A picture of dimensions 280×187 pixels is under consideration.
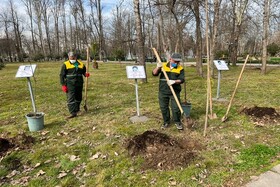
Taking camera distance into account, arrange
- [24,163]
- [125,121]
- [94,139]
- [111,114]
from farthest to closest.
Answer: [111,114] < [125,121] < [94,139] < [24,163]

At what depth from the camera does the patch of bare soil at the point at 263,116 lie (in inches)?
216

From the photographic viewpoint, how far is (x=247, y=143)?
175 inches

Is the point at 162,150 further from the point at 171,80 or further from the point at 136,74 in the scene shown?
the point at 136,74

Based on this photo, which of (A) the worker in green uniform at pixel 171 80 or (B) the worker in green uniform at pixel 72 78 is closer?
(A) the worker in green uniform at pixel 171 80

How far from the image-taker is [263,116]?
18.7ft

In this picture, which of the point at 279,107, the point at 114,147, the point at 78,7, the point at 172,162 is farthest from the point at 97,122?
the point at 78,7

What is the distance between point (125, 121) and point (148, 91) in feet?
13.4

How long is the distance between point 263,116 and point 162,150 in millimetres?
3314

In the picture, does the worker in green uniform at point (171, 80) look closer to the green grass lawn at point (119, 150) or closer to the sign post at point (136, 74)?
the green grass lawn at point (119, 150)

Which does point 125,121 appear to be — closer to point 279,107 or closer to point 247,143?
point 247,143

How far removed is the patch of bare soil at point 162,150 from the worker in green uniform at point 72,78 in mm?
2540

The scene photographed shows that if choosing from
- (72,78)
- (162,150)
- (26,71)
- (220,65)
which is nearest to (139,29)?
(220,65)

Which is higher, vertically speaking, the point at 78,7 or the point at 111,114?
the point at 78,7

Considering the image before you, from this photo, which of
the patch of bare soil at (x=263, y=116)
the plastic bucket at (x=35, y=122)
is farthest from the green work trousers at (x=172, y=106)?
the plastic bucket at (x=35, y=122)
